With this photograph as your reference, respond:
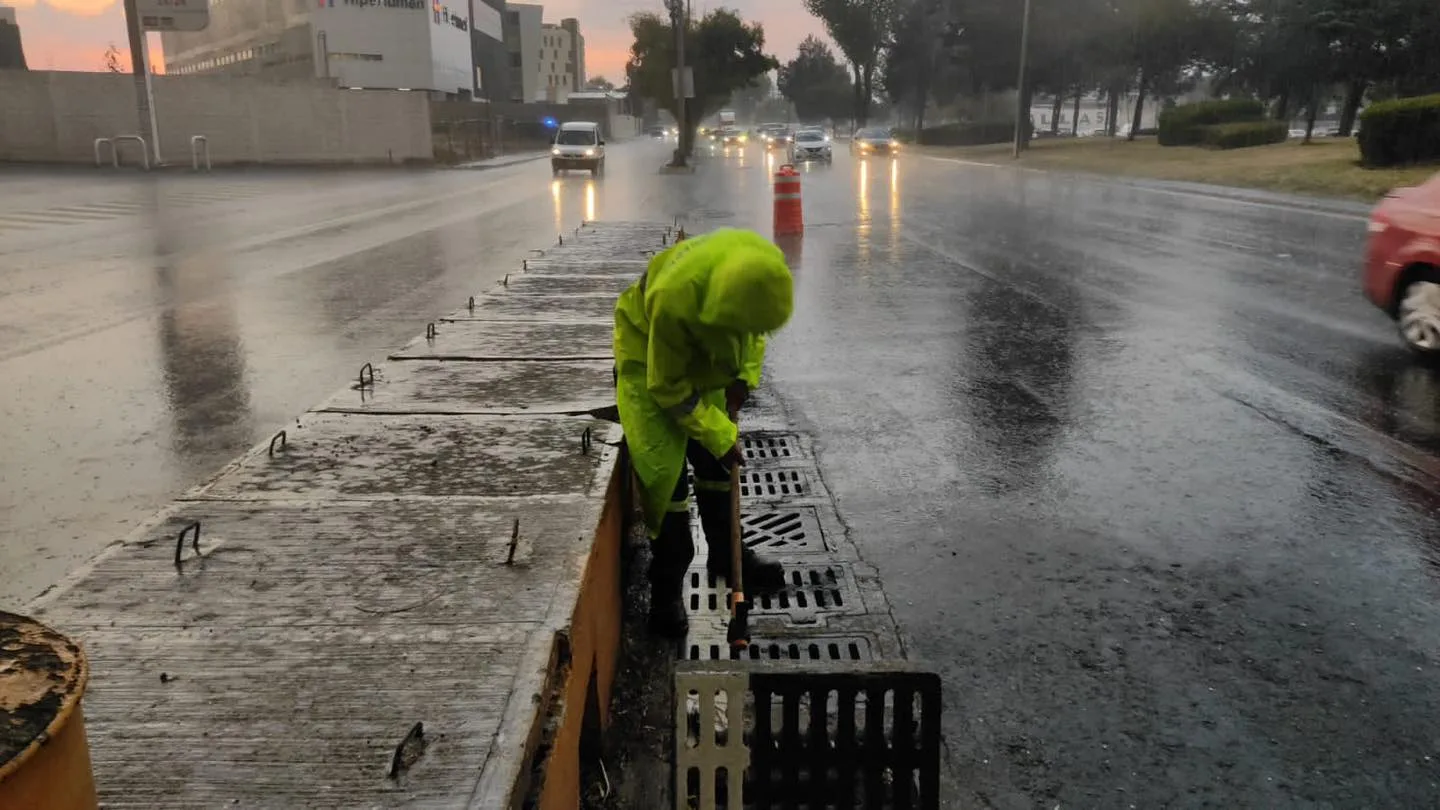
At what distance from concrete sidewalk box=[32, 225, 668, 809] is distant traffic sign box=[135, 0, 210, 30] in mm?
35421

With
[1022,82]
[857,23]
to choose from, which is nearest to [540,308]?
[1022,82]

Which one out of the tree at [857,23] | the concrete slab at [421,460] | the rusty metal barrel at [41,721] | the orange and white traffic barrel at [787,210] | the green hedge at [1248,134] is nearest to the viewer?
the rusty metal barrel at [41,721]

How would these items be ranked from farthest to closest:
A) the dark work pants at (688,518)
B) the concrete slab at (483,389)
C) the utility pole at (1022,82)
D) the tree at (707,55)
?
1. the tree at (707,55)
2. the utility pole at (1022,82)
3. the concrete slab at (483,389)
4. the dark work pants at (688,518)

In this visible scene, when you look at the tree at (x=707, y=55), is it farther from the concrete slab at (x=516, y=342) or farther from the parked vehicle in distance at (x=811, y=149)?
the concrete slab at (x=516, y=342)

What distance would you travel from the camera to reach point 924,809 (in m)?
2.52

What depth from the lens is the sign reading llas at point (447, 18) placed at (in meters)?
68.1

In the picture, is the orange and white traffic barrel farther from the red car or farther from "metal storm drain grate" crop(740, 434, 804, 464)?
"metal storm drain grate" crop(740, 434, 804, 464)

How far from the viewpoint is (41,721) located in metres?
1.27

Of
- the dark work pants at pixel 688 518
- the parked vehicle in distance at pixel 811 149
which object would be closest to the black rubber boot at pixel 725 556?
the dark work pants at pixel 688 518

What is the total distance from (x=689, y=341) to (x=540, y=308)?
348cm

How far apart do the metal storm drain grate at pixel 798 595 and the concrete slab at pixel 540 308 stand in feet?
7.68

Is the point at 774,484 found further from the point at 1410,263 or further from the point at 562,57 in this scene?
the point at 562,57

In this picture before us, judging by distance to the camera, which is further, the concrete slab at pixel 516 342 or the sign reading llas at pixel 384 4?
the sign reading llas at pixel 384 4

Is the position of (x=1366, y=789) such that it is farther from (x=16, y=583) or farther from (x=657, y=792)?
(x=16, y=583)
